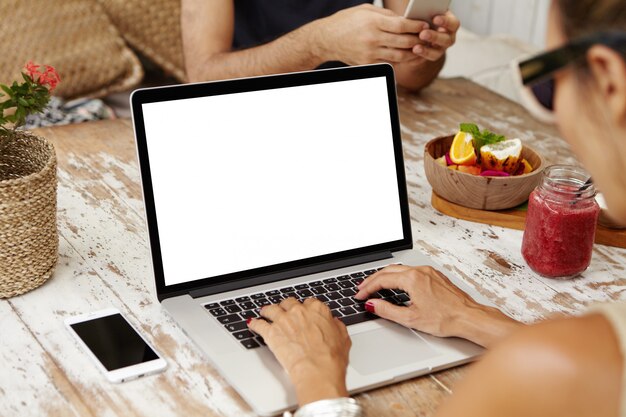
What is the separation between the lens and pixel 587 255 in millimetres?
1185

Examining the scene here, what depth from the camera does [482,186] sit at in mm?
1311

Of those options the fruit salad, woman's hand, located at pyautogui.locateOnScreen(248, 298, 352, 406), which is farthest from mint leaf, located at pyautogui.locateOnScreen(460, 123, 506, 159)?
woman's hand, located at pyautogui.locateOnScreen(248, 298, 352, 406)

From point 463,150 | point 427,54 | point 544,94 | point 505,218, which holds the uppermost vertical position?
point 544,94

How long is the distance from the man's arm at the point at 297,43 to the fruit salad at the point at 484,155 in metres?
0.28

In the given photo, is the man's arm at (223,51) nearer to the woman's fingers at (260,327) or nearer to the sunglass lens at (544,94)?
the woman's fingers at (260,327)

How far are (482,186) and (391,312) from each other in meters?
0.38

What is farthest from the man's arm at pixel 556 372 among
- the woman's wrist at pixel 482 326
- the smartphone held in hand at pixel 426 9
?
the smartphone held in hand at pixel 426 9

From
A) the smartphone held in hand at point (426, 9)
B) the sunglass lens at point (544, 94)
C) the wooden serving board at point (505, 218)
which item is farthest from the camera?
the smartphone held in hand at point (426, 9)

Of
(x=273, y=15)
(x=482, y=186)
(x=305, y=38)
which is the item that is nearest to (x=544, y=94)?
(x=482, y=186)

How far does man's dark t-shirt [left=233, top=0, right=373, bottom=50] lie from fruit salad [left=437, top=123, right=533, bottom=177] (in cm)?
78

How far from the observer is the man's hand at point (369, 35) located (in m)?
1.53

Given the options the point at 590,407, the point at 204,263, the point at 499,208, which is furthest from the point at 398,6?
the point at 590,407

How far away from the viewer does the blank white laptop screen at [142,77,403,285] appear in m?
1.05

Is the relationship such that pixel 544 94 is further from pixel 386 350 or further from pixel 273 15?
pixel 273 15
